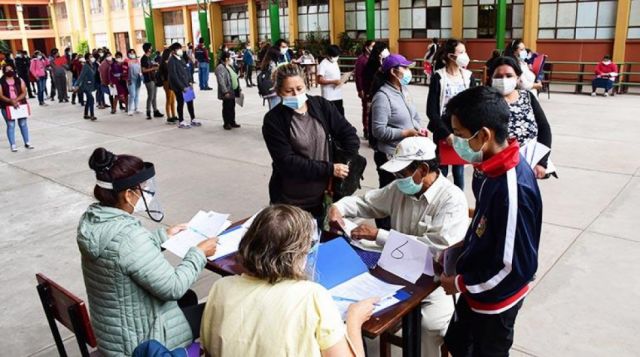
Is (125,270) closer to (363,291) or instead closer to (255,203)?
(363,291)

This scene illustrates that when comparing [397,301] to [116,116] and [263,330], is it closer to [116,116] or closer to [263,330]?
[263,330]

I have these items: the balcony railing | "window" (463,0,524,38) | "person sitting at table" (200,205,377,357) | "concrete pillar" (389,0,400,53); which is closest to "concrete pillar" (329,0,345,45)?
"concrete pillar" (389,0,400,53)

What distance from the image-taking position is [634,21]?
567 inches

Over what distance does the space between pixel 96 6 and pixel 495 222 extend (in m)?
39.8

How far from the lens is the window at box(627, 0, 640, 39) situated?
1431cm

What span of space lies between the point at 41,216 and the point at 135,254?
455 cm

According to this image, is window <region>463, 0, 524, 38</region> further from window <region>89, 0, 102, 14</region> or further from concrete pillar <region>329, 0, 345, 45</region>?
window <region>89, 0, 102, 14</region>

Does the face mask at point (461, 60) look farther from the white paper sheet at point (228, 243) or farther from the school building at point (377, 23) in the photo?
the school building at point (377, 23)

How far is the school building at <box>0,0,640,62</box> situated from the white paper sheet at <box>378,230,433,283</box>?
14.8 metres

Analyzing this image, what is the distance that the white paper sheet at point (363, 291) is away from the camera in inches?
86.0

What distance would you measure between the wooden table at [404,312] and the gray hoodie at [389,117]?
1.93 meters

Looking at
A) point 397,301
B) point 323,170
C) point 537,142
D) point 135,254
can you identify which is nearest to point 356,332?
point 397,301

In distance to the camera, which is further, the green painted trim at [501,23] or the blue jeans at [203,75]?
the blue jeans at [203,75]

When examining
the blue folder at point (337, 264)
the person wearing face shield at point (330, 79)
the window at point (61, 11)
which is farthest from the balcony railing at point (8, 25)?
the blue folder at point (337, 264)
